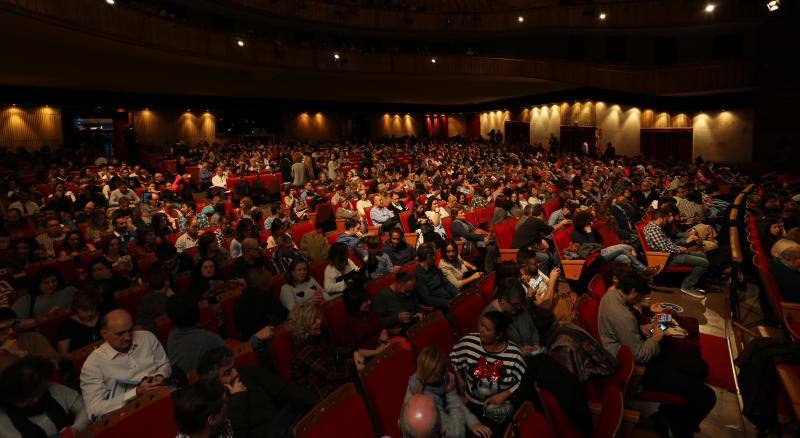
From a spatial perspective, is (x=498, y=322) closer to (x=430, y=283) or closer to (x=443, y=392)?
(x=443, y=392)

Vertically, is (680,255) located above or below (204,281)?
below

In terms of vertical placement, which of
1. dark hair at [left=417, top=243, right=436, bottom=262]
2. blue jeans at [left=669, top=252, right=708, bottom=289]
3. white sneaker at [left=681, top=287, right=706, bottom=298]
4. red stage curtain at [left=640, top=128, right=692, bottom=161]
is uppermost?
red stage curtain at [left=640, top=128, right=692, bottom=161]

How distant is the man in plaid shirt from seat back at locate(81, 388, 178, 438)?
5.90 m

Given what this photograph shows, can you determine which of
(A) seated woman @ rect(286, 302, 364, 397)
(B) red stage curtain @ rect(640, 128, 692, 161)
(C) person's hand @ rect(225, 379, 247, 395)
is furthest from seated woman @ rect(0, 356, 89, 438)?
(B) red stage curtain @ rect(640, 128, 692, 161)

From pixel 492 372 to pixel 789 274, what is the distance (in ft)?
11.8

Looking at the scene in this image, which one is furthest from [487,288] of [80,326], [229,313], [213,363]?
[80,326]

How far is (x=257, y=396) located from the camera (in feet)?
8.28

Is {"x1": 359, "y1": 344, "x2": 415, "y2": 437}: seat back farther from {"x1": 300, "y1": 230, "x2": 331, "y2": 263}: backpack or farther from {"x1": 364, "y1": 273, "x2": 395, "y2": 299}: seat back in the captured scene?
{"x1": 300, "y1": 230, "x2": 331, "y2": 263}: backpack

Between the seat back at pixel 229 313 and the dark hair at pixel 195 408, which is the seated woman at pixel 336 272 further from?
the dark hair at pixel 195 408

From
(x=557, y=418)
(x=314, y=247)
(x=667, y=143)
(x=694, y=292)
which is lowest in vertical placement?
(x=694, y=292)

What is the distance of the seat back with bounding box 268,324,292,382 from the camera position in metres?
3.05

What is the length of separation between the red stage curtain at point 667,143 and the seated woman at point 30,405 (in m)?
20.6

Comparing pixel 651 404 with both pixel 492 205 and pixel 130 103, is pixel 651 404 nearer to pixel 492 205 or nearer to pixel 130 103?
pixel 492 205

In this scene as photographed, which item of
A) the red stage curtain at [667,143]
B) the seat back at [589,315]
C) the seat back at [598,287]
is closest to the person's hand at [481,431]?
the seat back at [589,315]
